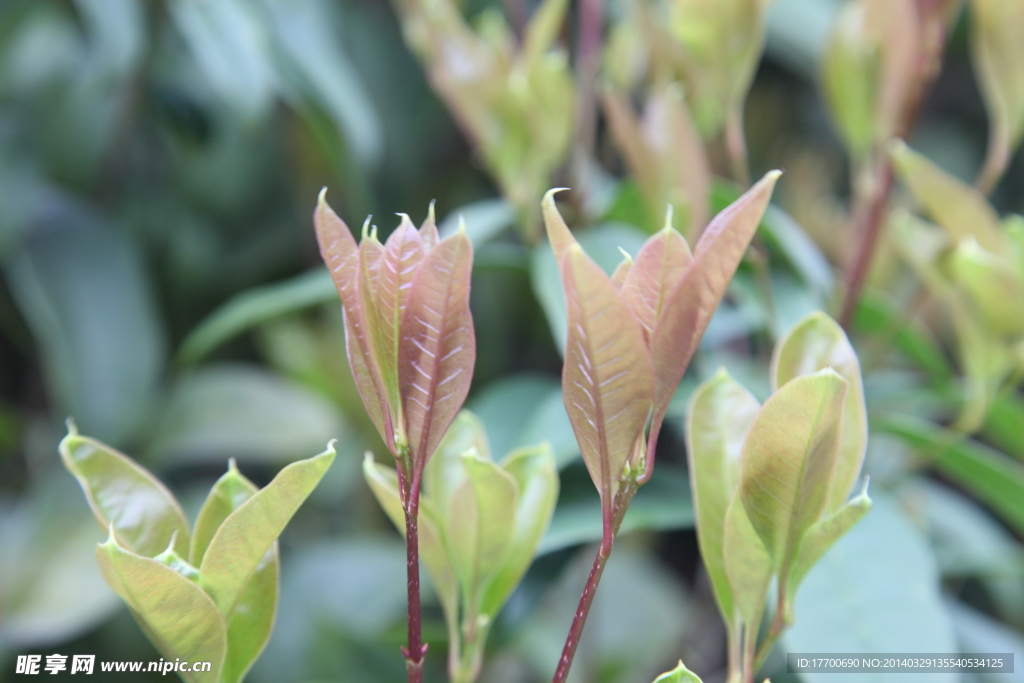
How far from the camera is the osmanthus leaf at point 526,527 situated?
0.93ft

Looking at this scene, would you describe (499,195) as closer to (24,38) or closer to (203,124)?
(203,124)

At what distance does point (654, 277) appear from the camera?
0.22 metres

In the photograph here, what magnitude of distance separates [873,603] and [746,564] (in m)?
0.13

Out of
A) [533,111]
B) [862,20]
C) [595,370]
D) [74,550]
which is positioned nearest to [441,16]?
[533,111]

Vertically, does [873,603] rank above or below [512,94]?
below

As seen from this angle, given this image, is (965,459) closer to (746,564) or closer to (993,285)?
(993,285)

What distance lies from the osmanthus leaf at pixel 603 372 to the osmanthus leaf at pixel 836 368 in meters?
0.08

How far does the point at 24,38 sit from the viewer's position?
2.17 ft

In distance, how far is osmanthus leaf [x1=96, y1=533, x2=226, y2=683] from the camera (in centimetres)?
21

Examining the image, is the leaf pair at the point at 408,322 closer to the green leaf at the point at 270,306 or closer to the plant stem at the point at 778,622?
the plant stem at the point at 778,622

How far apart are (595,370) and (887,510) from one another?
0.29 m

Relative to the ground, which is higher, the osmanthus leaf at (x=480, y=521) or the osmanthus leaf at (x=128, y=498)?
the osmanthus leaf at (x=128, y=498)

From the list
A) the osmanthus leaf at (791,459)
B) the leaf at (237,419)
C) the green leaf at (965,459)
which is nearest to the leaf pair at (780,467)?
the osmanthus leaf at (791,459)

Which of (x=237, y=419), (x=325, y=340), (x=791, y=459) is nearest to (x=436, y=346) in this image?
(x=791, y=459)
